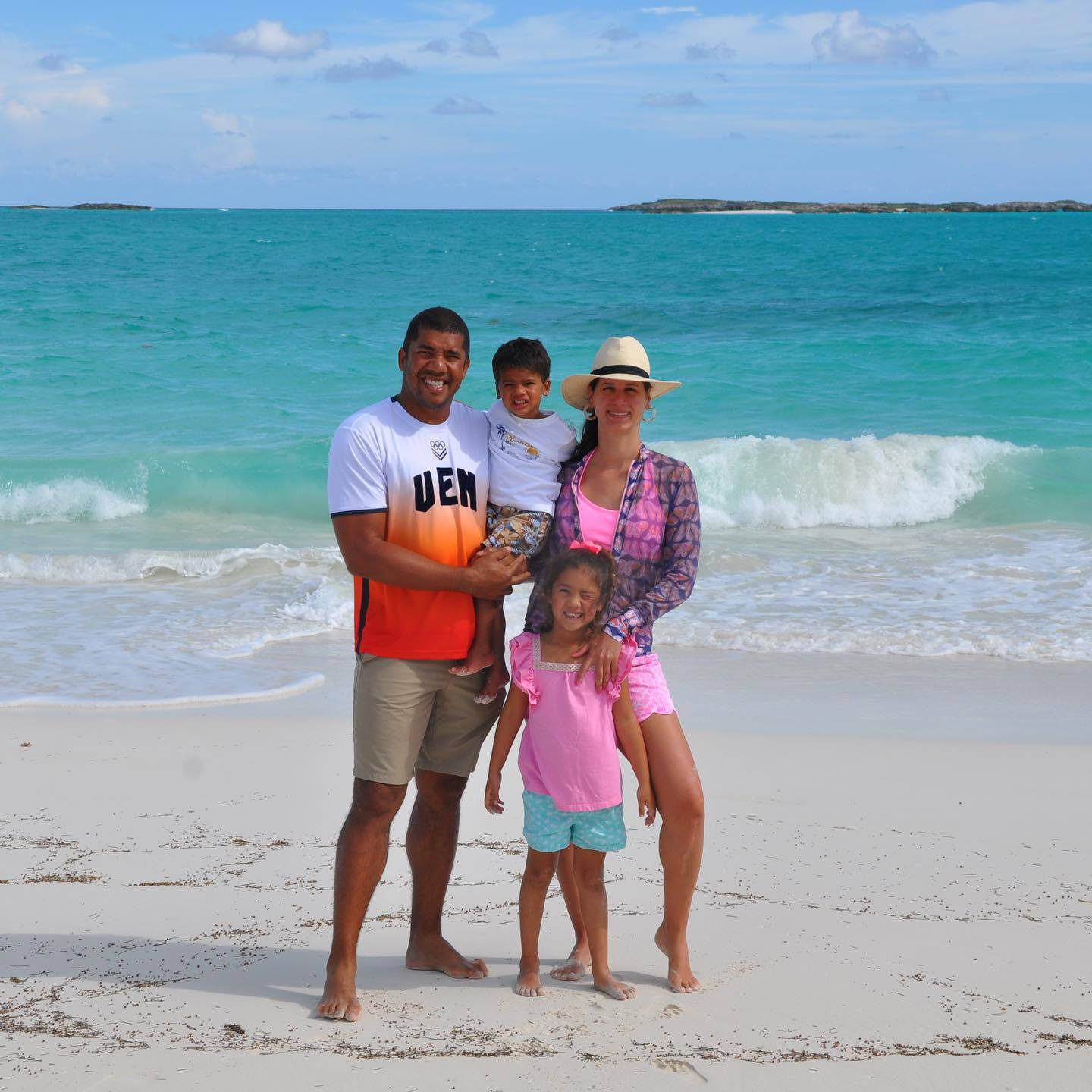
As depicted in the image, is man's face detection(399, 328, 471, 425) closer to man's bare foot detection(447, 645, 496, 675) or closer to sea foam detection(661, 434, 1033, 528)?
man's bare foot detection(447, 645, 496, 675)

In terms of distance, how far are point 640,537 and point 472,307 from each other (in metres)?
28.0

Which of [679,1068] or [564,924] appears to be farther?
[564,924]

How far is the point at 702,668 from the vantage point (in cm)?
697

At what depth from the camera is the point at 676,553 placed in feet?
11.0

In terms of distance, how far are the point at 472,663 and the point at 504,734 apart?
22cm

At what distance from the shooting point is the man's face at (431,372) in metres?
3.29

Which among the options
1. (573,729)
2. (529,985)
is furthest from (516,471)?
(529,985)

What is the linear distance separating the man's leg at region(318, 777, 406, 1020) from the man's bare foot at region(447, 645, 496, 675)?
1.14ft

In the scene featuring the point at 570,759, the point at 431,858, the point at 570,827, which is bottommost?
the point at 431,858

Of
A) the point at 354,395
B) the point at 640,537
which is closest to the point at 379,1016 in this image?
the point at 640,537

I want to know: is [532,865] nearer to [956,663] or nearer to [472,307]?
[956,663]

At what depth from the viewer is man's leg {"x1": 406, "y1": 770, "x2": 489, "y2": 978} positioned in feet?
11.7

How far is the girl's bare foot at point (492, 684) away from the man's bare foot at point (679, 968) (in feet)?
2.66

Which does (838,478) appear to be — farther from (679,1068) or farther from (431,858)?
(679,1068)
